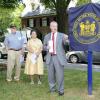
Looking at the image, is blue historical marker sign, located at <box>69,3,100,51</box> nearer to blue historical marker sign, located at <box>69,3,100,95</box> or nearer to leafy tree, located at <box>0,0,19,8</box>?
blue historical marker sign, located at <box>69,3,100,95</box>

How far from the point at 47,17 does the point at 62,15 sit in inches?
1258

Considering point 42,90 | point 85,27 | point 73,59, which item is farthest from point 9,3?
point 85,27

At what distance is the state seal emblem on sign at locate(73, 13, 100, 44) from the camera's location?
10.3 meters

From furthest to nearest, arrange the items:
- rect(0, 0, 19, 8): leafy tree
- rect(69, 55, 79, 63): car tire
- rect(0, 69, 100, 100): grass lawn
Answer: rect(69, 55, 79, 63): car tire → rect(0, 0, 19, 8): leafy tree → rect(0, 69, 100, 100): grass lawn

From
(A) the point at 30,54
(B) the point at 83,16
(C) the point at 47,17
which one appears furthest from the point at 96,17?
(C) the point at 47,17

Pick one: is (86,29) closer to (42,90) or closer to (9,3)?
(42,90)

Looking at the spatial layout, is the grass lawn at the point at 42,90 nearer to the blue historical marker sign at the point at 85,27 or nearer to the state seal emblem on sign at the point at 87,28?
the blue historical marker sign at the point at 85,27

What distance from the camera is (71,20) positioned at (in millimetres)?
10836

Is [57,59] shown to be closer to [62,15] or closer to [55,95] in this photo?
[55,95]

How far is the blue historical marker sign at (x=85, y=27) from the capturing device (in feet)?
34.0

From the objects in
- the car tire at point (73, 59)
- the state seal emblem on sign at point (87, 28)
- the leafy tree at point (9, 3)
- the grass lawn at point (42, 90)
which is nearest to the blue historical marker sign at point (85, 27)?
the state seal emblem on sign at point (87, 28)

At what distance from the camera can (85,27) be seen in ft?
34.3

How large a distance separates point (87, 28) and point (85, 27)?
0.22 feet

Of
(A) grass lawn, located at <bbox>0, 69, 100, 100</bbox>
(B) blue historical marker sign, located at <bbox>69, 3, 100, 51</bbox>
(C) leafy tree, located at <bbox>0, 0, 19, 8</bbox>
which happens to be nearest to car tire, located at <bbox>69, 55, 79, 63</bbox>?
(C) leafy tree, located at <bbox>0, 0, 19, 8</bbox>
